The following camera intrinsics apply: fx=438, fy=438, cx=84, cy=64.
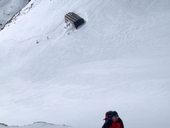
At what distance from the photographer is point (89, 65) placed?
19.9 metres

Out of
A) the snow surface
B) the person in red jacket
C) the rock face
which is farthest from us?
the rock face

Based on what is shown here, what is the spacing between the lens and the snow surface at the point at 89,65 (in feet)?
49.2

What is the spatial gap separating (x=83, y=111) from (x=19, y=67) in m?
8.25

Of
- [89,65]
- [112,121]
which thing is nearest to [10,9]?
[89,65]

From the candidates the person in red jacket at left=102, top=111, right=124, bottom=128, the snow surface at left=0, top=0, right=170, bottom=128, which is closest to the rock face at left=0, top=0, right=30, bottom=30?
the snow surface at left=0, top=0, right=170, bottom=128

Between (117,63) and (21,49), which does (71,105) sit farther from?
(21,49)

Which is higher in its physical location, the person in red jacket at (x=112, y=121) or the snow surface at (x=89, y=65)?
the snow surface at (x=89, y=65)

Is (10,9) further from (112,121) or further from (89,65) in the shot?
(112,121)

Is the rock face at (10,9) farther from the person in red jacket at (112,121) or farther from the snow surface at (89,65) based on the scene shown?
the person in red jacket at (112,121)

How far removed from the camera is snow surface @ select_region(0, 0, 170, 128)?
14992mm

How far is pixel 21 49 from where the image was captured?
24.3m

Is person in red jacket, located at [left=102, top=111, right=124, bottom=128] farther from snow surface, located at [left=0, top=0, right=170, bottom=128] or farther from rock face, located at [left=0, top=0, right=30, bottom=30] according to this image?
rock face, located at [left=0, top=0, right=30, bottom=30]

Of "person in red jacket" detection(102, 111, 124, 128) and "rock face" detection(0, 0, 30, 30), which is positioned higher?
"rock face" detection(0, 0, 30, 30)

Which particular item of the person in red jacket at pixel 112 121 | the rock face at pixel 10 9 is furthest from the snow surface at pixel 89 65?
the rock face at pixel 10 9
